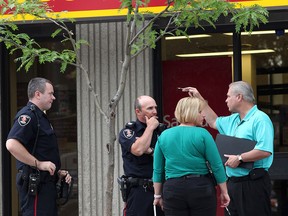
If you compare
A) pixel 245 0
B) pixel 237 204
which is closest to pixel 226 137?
pixel 237 204

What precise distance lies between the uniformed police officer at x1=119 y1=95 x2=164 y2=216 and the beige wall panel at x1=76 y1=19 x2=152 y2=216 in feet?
7.85

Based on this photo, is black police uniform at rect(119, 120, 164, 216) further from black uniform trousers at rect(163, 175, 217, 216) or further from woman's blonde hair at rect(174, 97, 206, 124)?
woman's blonde hair at rect(174, 97, 206, 124)

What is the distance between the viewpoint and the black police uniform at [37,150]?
22.7 ft

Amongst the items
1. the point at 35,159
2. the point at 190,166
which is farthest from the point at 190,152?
the point at 35,159

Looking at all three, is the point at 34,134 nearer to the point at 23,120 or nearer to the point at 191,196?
the point at 23,120

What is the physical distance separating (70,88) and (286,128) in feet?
9.81

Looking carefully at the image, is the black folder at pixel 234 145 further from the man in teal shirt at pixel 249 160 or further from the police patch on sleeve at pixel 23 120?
the police patch on sleeve at pixel 23 120

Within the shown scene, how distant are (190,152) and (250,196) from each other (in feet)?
3.48

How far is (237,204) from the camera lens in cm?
705

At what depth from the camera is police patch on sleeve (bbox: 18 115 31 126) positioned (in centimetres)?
692

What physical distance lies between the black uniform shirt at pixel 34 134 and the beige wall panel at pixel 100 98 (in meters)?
2.51

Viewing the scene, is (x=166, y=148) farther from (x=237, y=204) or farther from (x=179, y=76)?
(x=179, y=76)

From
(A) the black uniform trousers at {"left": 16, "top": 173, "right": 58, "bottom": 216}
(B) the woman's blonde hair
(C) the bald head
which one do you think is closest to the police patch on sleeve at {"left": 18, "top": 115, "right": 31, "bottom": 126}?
(A) the black uniform trousers at {"left": 16, "top": 173, "right": 58, "bottom": 216}

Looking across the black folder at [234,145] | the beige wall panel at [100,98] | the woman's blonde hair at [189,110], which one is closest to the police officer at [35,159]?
the woman's blonde hair at [189,110]
